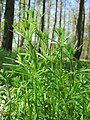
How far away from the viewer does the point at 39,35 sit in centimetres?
148

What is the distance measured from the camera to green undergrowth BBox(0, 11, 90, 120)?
4.80ft

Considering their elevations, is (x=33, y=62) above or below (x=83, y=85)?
above

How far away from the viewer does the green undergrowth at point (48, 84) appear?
146cm

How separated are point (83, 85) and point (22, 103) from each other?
1.23 feet

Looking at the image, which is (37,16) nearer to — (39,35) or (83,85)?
(39,35)

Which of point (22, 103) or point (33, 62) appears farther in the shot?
point (22, 103)

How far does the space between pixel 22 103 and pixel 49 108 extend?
162mm

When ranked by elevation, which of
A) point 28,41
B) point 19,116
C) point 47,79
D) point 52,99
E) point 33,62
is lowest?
point 19,116

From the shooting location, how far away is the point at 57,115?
1.53 meters

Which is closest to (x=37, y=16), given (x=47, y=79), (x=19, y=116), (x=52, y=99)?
(x=47, y=79)

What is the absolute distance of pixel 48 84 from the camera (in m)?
1.57

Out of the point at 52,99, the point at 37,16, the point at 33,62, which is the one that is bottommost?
→ the point at 52,99

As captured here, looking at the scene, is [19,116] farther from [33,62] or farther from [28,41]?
[28,41]

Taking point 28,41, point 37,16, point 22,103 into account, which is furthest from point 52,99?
point 37,16
